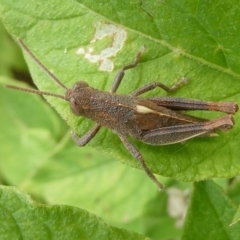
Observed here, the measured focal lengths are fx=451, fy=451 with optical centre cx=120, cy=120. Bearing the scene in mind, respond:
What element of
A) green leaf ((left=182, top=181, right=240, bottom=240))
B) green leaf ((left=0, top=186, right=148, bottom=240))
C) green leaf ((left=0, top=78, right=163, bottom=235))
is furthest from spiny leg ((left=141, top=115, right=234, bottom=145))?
green leaf ((left=0, top=78, right=163, bottom=235))

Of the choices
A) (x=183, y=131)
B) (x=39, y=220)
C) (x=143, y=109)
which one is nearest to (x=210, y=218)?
(x=183, y=131)

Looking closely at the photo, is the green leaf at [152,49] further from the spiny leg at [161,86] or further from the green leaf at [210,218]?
the green leaf at [210,218]

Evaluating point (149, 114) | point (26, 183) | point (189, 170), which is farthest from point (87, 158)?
point (189, 170)

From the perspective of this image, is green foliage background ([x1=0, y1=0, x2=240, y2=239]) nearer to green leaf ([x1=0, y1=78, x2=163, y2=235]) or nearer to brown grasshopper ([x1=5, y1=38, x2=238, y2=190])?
brown grasshopper ([x1=5, y1=38, x2=238, y2=190])

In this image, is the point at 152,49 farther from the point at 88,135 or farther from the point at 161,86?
the point at 88,135

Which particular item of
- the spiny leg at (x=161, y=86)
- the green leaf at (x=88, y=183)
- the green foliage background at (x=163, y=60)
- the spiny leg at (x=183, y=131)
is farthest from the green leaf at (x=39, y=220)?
the green leaf at (x=88, y=183)

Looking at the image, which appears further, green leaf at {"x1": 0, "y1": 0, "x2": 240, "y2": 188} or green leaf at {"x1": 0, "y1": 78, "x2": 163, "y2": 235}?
green leaf at {"x1": 0, "y1": 78, "x2": 163, "y2": 235}
